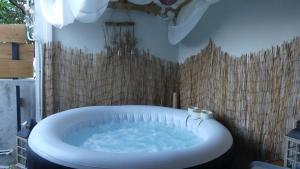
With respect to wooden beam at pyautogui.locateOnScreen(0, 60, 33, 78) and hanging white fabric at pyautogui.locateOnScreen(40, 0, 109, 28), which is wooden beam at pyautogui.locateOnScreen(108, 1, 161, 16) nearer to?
hanging white fabric at pyautogui.locateOnScreen(40, 0, 109, 28)

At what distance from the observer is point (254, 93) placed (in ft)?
10.8

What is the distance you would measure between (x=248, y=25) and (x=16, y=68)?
3.10 m

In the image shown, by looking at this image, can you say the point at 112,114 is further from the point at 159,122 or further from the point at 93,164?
the point at 93,164

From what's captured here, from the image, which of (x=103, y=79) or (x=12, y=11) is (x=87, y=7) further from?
(x=12, y=11)

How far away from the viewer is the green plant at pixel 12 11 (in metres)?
5.46

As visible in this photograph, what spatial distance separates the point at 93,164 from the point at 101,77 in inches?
84.1

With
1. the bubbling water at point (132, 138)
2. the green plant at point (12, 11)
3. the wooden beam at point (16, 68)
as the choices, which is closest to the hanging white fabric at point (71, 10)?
the wooden beam at point (16, 68)

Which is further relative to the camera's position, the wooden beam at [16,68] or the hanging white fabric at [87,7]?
the wooden beam at [16,68]

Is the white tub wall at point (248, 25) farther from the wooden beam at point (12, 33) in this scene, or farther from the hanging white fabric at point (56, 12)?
the wooden beam at point (12, 33)

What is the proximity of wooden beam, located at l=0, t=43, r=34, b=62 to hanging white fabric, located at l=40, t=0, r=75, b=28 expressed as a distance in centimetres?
82

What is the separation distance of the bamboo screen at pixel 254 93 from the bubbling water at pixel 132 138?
0.54 metres

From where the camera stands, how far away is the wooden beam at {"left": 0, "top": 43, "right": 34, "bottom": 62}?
4074mm

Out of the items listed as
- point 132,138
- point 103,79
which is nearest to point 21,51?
point 103,79

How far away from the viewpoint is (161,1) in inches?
156
